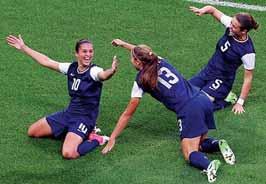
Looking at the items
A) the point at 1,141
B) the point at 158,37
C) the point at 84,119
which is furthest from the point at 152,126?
the point at 158,37

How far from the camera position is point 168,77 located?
897cm

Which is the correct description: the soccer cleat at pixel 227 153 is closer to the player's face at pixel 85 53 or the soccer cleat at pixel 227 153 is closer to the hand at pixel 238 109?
the hand at pixel 238 109

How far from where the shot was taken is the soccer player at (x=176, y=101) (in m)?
8.84

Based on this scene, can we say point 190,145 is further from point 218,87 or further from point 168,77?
point 218,87

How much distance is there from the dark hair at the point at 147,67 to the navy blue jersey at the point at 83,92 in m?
0.77

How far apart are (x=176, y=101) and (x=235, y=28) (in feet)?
5.21

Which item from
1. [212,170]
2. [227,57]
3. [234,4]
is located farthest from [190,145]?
[234,4]

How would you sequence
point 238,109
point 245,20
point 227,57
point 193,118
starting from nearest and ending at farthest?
point 193,118 < point 245,20 < point 238,109 < point 227,57

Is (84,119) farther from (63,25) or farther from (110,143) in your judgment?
(63,25)

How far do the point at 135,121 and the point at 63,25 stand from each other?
137 inches

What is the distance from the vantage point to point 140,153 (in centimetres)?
922

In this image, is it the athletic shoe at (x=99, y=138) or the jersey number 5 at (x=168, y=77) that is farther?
the athletic shoe at (x=99, y=138)

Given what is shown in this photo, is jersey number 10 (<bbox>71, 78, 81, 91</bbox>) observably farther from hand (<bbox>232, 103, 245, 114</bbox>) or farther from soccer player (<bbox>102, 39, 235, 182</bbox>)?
hand (<bbox>232, 103, 245, 114</bbox>)

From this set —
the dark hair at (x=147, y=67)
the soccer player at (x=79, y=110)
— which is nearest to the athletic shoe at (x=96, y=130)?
the soccer player at (x=79, y=110)
